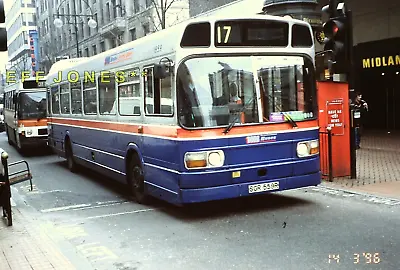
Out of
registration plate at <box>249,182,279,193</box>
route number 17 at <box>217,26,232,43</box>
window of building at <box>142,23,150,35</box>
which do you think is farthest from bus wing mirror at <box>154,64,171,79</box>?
window of building at <box>142,23,150,35</box>

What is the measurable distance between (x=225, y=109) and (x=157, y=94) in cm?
129

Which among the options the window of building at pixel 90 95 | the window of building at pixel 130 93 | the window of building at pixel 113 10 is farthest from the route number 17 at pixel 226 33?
the window of building at pixel 113 10

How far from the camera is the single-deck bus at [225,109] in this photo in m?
7.49

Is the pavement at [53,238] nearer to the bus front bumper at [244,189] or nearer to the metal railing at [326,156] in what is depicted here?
the metal railing at [326,156]

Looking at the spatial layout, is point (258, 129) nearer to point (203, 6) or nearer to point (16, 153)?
point (16, 153)

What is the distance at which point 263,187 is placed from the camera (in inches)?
311

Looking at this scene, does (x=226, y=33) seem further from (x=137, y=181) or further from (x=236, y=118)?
(x=137, y=181)

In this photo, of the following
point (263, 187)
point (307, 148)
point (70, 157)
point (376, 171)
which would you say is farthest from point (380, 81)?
point (263, 187)

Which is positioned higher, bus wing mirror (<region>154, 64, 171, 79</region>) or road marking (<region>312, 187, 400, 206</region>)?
bus wing mirror (<region>154, 64, 171, 79</region>)

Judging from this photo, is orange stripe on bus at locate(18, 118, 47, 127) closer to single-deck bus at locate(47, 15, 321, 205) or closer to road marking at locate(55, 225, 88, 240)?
single-deck bus at locate(47, 15, 321, 205)

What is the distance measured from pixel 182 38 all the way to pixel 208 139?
1568mm

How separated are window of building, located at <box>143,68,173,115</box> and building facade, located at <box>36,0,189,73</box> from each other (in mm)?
18836

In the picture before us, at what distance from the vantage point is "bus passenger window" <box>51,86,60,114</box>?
1553cm

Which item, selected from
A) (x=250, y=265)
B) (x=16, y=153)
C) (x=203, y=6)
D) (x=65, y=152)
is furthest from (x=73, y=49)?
(x=250, y=265)
